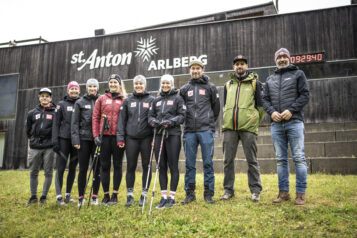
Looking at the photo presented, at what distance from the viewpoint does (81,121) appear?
17.4 feet

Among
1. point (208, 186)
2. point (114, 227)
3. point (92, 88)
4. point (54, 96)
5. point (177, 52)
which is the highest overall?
point (177, 52)

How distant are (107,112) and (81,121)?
549 millimetres

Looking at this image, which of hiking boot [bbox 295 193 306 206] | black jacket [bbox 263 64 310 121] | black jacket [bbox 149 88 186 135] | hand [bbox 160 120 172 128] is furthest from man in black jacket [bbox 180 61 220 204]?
hiking boot [bbox 295 193 306 206]

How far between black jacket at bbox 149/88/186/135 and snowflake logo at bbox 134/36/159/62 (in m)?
10.6

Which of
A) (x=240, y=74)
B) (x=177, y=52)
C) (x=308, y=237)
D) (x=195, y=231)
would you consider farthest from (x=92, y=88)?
(x=177, y=52)

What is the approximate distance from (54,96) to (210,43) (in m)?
9.08

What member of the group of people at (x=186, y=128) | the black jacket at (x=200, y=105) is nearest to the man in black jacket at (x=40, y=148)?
the group of people at (x=186, y=128)

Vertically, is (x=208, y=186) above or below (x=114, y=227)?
above

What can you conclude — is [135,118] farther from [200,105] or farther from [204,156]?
[204,156]

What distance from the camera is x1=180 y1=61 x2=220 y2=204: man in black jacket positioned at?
4844 mm

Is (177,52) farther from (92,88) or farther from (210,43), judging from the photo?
(92,88)

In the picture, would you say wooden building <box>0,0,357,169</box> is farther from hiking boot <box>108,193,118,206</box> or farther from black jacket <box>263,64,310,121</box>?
hiking boot <box>108,193,118,206</box>

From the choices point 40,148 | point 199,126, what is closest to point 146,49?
point 40,148

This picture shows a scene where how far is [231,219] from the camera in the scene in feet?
12.3
